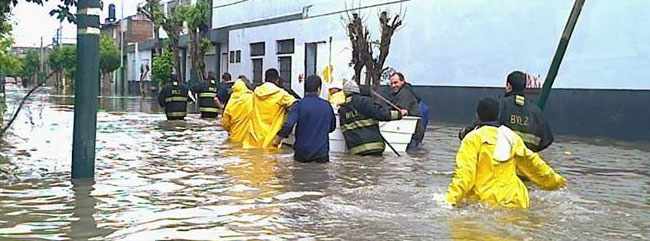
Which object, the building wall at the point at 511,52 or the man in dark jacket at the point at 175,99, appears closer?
the building wall at the point at 511,52

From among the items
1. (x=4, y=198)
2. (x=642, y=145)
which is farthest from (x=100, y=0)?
(x=642, y=145)

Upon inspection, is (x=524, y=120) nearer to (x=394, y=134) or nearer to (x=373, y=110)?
(x=373, y=110)

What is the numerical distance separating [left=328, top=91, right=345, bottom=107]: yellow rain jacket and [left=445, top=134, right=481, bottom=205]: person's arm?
6.31 m

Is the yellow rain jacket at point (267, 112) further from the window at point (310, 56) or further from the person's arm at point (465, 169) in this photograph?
the window at point (310, 56)

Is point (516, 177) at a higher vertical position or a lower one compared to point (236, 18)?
lower

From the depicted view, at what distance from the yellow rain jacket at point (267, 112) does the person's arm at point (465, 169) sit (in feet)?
22.2

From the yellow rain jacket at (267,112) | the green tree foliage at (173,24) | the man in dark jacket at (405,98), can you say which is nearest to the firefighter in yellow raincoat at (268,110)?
the yellow rain jacket at (267,112)

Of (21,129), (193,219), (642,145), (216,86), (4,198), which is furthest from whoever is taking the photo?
(216,86)

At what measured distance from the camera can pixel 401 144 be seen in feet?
50.5

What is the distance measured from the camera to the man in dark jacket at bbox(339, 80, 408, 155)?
44.4ft

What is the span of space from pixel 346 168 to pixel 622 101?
33.7 feet

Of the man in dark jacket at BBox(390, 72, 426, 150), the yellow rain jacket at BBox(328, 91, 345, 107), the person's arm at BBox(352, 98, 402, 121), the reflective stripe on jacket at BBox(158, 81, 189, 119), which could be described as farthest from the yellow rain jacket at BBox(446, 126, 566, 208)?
the reflective stripe on jacket at BBox(158, 81, 189, 119)

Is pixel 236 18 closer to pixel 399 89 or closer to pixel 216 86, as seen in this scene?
pixel 216 86

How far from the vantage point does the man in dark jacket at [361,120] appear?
13539 millimetres
